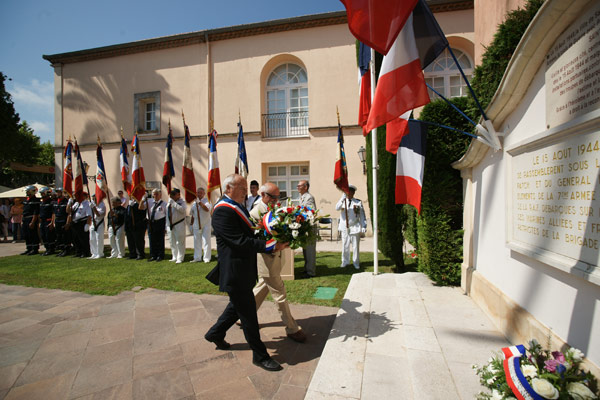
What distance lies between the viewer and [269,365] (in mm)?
2828

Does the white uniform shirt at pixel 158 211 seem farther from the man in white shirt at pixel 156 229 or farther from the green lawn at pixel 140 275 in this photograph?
the green lawn at pixel 140 275

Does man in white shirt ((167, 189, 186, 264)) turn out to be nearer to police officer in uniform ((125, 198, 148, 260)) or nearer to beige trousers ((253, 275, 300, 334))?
police officer in uniform ((125, 198, 148, 260))

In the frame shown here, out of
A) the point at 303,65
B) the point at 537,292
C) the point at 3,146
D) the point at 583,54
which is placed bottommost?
the point at 537,292

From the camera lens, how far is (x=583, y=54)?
1909 millimetres

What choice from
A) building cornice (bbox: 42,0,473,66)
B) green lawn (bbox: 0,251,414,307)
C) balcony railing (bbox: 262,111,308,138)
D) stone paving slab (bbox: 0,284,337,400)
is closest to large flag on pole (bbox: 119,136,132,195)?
green lawn (bbox: 0,251,414,307)

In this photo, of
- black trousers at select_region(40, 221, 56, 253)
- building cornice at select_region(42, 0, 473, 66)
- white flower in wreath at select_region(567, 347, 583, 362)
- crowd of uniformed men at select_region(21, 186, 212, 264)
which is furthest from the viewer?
building cornice at select_region(42, 0, 473, 66)

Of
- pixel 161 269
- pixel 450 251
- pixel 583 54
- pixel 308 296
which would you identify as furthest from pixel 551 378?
pixel 161 269

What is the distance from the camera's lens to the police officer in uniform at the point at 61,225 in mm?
10117

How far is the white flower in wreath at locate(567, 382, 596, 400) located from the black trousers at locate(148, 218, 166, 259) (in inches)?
355

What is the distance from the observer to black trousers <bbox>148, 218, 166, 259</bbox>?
28.3 ft

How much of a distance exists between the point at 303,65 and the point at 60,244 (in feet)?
40.1

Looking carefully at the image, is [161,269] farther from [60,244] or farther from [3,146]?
[3,146]

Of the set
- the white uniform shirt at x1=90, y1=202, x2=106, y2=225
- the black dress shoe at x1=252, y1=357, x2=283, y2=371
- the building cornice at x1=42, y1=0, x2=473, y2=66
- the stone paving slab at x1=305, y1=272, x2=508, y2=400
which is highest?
the building cornice at x1=42, y1=0, x2=473, y2=66

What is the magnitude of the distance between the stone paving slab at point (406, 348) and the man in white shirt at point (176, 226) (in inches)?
231
